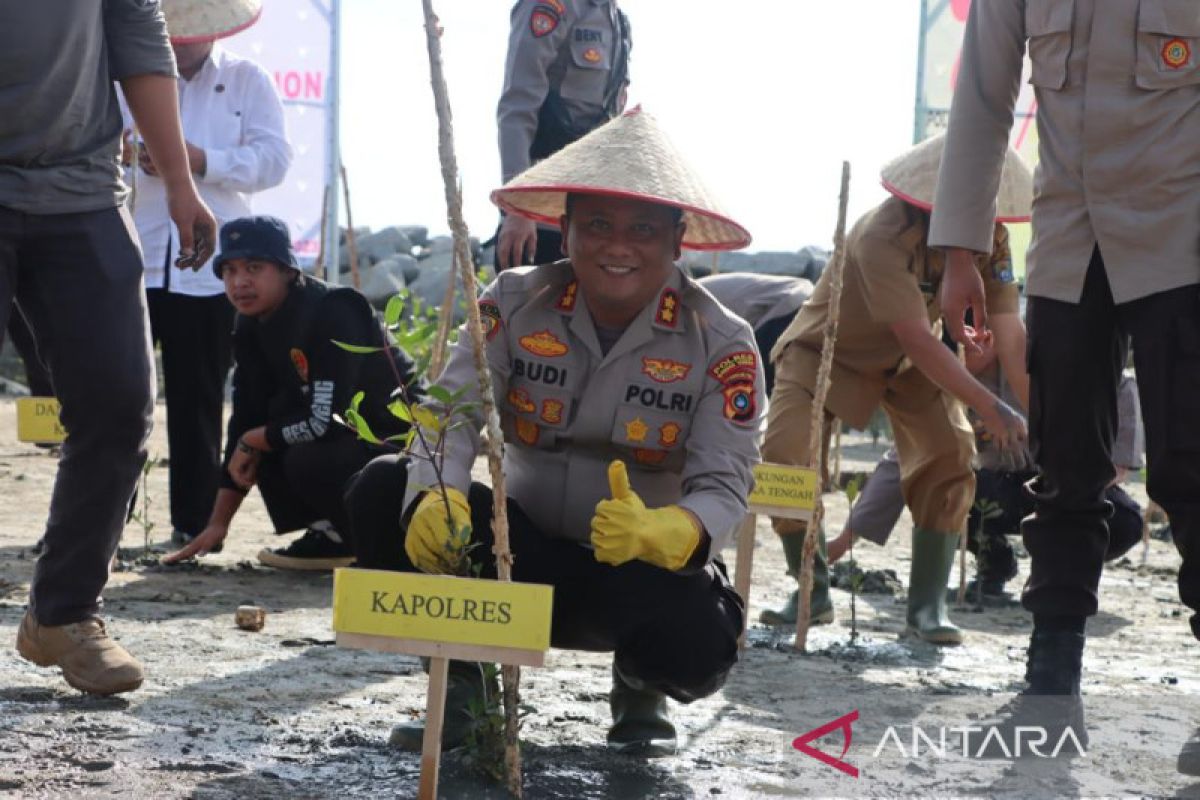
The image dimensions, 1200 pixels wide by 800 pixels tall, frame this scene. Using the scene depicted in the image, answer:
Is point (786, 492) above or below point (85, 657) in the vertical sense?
above

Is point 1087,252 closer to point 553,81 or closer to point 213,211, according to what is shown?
point 553,81

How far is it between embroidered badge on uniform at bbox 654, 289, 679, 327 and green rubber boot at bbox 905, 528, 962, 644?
183 centimetres

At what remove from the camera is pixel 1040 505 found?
3070mm

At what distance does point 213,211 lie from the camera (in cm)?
508

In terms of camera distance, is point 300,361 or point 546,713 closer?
point 546,713

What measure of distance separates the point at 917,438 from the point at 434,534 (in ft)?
7.73

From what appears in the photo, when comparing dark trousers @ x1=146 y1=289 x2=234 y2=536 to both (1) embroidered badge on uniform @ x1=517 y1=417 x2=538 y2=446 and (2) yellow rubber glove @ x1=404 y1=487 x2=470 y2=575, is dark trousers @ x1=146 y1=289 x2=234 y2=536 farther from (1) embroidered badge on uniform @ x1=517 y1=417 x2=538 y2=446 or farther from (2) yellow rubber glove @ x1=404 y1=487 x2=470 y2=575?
(2) yellow rubber glove @ x1=404 y1=487 x2=470 y2=575

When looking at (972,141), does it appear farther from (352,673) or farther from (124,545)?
(124,545)

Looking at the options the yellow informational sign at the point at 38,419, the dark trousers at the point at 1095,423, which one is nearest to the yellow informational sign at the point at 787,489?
the dark trousers at the point at 1095,423

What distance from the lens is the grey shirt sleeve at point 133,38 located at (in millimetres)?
3033

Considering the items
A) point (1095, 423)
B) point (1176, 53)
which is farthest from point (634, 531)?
point (1176, 53)

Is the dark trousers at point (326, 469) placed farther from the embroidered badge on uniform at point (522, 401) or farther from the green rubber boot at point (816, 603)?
the embroidered badge on uniform at point (522, 401)

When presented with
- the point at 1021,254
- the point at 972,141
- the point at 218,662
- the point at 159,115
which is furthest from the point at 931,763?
the point at 1021,254

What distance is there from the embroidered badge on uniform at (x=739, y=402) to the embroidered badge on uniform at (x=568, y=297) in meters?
0.35
